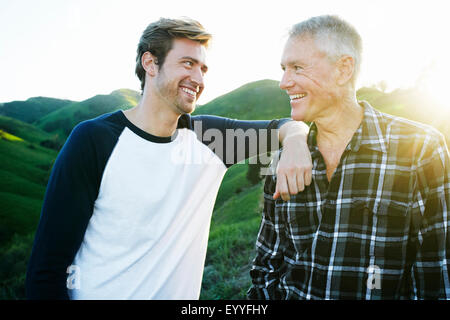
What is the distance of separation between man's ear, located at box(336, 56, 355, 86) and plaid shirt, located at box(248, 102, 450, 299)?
373 millimetres

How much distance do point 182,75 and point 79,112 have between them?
128m

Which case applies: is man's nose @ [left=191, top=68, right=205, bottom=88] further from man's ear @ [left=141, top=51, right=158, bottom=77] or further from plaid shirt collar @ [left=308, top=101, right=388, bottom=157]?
plaid shirt collar @ [left=308, top=101, right=388, bottom=157]

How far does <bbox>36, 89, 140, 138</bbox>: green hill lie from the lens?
373 ft

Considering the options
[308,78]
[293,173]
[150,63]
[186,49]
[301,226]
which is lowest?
[301,226]

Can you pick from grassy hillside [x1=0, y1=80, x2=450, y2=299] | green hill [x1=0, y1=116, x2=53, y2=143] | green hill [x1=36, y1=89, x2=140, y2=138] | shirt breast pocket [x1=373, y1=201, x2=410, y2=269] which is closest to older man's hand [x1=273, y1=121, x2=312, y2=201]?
shirt breast pocket [x1=373, y1=201, x2=410, y2=269]

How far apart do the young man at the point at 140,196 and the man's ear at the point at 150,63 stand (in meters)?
0.15

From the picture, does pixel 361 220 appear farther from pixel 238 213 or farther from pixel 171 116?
pixel 238 213

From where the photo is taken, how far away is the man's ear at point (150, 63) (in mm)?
3342

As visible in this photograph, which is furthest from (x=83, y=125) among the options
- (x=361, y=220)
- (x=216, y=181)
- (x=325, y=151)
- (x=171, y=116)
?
(x=361, y=220)

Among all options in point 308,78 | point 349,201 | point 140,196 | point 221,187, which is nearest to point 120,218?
point 140,196

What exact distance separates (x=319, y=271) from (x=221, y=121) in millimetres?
1654

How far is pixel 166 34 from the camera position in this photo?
3277 millimetres

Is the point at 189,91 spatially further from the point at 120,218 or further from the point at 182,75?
the point at 120,218

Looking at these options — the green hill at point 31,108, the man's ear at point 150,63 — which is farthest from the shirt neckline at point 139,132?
the green hill at point 31,108
